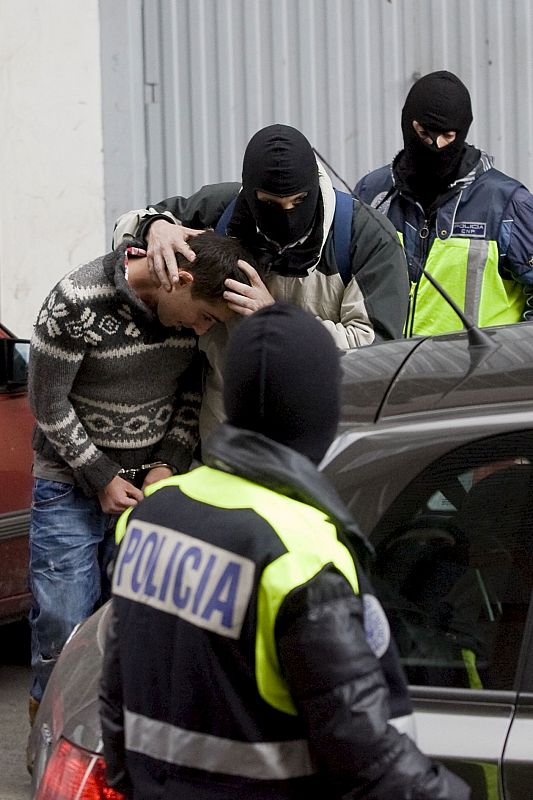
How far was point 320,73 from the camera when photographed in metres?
7.10

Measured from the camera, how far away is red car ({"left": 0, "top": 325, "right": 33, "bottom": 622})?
4785 mm

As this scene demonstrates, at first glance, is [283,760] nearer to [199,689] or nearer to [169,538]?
[199,689]

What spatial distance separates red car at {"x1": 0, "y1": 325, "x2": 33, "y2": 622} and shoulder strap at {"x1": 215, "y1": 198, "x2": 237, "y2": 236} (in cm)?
144

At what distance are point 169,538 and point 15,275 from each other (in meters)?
6.02

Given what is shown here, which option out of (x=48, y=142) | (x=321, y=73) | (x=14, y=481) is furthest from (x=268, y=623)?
(x=48, y=142)

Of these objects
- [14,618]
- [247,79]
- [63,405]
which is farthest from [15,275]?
[63,405]

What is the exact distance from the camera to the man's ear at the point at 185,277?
10.7ft

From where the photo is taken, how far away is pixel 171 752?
1.72m

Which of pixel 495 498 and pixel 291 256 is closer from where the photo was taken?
pixel 495 498

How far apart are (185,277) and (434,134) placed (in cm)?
112

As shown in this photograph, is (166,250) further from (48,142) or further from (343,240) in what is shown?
(48,142)

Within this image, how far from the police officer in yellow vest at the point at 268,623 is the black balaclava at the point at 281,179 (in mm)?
1522

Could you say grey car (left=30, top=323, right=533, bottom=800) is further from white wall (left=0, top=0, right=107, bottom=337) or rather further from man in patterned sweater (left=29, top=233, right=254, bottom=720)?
white wall (left=0, top=0, right=107, bottom=337)

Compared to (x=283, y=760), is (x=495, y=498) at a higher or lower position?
higher
